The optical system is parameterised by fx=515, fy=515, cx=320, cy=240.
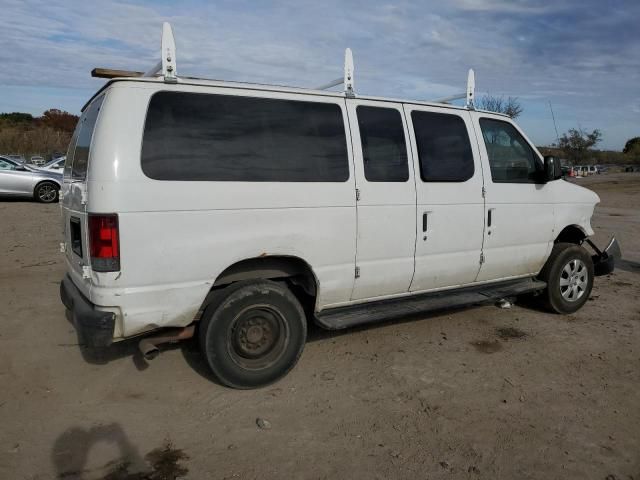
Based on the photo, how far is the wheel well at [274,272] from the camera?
3.86 m

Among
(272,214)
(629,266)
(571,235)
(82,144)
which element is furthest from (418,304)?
(629,266)

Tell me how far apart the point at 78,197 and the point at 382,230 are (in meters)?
2.35

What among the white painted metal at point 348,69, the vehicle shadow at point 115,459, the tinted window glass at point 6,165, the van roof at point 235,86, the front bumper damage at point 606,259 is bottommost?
the vehicle shadow at point 115,459

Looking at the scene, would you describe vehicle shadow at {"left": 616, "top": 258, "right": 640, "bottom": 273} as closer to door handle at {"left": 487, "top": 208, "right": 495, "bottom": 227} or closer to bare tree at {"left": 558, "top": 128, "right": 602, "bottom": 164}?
door handle at {"left": 487, "top": 208, "right": 495, "bottom": 227}

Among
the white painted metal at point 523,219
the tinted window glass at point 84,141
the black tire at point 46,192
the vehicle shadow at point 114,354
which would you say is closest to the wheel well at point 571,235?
the white painted metal at point 523,219

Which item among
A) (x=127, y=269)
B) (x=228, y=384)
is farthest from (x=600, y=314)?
(x=127, y=269)

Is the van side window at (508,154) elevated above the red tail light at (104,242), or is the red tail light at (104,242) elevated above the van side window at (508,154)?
the van side window at (508,154)

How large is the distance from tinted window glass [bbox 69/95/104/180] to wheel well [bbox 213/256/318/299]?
1.22 meters

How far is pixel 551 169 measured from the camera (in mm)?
5379

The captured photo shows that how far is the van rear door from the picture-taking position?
11.6 feet

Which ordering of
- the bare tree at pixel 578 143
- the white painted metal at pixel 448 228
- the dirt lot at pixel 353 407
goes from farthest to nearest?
the bare tree at pixel 578 143 < the white painted metal at pixel 448 228 < the dirt lot at pixel 353 407

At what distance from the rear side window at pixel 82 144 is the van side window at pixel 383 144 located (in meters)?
2.05

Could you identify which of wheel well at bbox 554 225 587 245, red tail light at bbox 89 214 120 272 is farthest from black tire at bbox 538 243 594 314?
red tail light at bbox 89 214 120 272

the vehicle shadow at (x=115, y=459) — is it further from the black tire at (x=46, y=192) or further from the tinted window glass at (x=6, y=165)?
the tinted window glass at (x=6, y=165)
